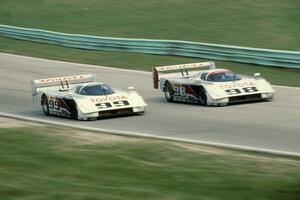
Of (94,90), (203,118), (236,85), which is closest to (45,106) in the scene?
(94,90)

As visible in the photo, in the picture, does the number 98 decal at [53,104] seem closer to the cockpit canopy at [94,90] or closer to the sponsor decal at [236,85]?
the cockpit canopy at [94,90]

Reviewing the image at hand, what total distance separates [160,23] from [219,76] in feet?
55.3

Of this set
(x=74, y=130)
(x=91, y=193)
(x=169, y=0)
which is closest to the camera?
(x=91, y=193)

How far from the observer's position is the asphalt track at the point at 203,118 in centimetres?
1576

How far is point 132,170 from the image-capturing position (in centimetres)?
1119

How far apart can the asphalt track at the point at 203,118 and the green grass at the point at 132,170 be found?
1589 mm

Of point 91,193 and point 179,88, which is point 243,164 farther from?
point 179,88

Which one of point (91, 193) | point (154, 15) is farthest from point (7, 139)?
point (154, 15)

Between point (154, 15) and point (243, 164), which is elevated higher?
point (154, 15)

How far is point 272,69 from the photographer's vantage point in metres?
26.0

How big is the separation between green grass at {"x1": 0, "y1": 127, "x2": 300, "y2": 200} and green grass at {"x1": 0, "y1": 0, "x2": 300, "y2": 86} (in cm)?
1089

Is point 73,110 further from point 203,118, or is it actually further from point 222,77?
point 222,77

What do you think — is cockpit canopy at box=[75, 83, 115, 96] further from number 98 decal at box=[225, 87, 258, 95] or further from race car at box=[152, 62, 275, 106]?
number 98 decal at box=[225, 87, 258, 95]

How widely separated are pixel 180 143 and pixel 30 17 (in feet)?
91.9
